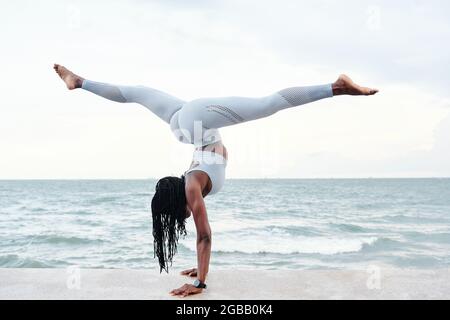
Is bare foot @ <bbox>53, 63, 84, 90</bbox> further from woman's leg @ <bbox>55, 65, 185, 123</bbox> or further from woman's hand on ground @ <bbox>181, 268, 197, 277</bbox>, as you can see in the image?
woman's hand on ground @ <bbox>181, 268, 197, 277</bbox>

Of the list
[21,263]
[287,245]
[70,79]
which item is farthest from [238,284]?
[287,245]

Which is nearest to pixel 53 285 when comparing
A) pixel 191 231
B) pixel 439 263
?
pixel 439 263

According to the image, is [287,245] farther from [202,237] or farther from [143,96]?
[143,96]

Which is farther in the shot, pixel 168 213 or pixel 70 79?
pixel 70 79

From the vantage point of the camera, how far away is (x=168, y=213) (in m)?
3.13

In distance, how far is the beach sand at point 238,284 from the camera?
2889mm

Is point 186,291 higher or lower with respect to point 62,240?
higher

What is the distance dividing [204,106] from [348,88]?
89 centimetres

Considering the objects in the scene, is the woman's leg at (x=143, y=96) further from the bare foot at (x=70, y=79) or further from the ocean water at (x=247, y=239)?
the ocean water at (x=247, y=239)

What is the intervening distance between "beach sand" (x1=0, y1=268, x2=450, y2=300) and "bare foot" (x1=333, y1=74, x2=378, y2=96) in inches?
47.9

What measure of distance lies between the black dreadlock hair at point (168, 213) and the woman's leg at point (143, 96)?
44cm

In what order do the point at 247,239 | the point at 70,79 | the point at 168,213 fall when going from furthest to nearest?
1. the point at 247,239
2. the point at 70,79
3. the point at 168,213
